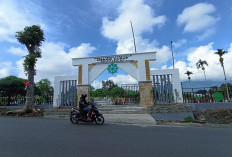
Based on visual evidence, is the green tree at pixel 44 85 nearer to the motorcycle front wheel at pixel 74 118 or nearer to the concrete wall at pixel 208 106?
the motorcycle front wheel at pixel 74 118

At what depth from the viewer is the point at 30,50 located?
444 inches

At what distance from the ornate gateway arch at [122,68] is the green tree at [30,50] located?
10.6ft

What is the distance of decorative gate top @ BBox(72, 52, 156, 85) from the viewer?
1060cm

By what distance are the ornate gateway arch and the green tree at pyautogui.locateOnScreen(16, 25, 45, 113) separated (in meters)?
3.23

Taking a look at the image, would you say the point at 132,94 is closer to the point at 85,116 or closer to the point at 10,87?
the point at 85,116

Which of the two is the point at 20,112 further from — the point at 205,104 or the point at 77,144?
the point at 205,104

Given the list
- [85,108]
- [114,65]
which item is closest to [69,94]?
[114,65]

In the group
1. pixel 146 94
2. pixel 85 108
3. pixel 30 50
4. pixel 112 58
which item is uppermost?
pixel 30 50

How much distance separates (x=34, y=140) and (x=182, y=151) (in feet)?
13.4

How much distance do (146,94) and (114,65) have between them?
11.5ft

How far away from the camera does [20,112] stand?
33.6 ft

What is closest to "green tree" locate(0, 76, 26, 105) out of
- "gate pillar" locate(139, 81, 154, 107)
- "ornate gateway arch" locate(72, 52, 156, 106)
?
"ornate gateway arch" locate(72, 52, 156, 106)

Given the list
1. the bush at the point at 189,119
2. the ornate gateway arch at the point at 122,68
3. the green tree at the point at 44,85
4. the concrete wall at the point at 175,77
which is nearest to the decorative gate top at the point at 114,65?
the ornate gateway arch at the point at 122,68

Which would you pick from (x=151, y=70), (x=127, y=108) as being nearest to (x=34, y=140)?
(x=127, y=108)
